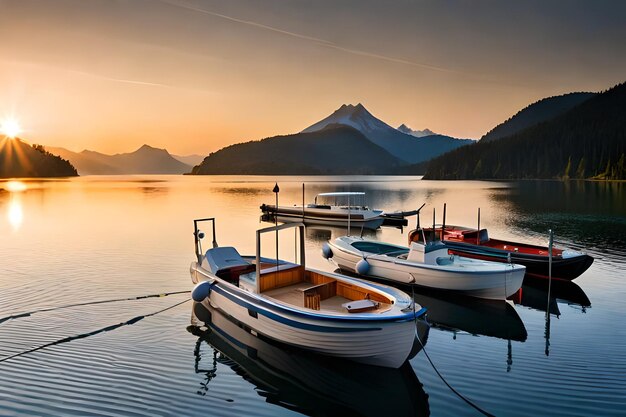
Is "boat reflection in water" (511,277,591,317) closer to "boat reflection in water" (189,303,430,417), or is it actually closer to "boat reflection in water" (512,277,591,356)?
"boat reflection in water" (512,277,591,356)

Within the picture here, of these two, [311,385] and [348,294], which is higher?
[348,294]

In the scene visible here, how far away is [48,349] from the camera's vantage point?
51.0ft

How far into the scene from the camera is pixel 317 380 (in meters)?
13.5

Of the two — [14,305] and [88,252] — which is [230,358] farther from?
[88,252]

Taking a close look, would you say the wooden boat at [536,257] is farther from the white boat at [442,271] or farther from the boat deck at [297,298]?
the boat deck at [297,298]

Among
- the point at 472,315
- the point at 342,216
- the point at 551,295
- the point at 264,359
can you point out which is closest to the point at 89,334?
the point at 264,359

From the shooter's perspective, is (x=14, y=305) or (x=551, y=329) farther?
(x=14, y=305)

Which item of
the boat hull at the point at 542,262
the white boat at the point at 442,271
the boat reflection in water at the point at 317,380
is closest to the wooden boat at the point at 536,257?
the boat hull at the point at 542,262

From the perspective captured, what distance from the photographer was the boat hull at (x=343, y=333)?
13.1 metres

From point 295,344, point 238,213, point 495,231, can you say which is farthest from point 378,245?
point 238,213

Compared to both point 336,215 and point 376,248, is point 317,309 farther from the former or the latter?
point 336,215

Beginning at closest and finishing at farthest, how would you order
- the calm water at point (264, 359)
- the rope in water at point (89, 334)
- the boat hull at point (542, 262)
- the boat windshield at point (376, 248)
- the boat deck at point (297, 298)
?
the calm water at point (264, 359), the rope in water at point (89, 334), the boat deck at point (297, 298), the boat hull at point (542, 262), the boat windshield at point (376, 248)

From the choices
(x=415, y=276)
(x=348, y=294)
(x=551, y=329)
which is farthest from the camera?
(x=415, y=276)

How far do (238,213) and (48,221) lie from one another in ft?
95.1
